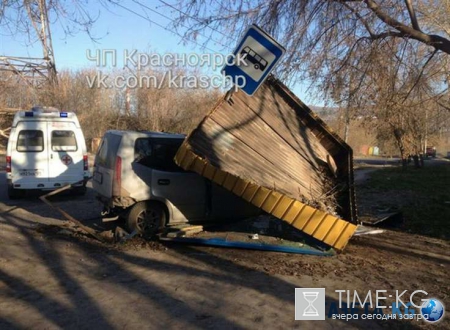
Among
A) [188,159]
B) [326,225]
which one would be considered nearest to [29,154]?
[188,159]

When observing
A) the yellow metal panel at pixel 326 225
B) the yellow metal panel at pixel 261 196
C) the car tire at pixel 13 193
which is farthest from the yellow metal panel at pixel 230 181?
the car tire at pixel 13 193

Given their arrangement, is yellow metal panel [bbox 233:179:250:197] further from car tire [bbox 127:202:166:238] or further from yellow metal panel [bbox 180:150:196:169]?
car tire [bbox 127:202:166:238]

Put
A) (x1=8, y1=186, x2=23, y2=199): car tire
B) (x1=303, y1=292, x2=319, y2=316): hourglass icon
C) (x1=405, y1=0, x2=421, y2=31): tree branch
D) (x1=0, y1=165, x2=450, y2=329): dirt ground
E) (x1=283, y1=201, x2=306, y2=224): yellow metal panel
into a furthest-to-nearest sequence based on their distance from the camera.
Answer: (x1=8, y1=186, x2=23, y2=199): car tire < (x1=405, y1=0, x2=421, y2=31): tree branch < (x1=283, y1=201, x2=306, y2=224): yellow metal panel < (x1=303, y1=292, x2=319, y2=316): hourglass icon < (x1=0, y1=165, x2=450, y2=329): dirt ground

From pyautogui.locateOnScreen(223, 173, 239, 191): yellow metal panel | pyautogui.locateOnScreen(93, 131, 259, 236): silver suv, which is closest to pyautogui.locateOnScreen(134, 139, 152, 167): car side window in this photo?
pyautogui.locateOnScreen(93, 131, 259, 236): silver suv

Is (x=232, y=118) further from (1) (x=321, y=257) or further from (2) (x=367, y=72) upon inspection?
(2) (x=367, y=72)

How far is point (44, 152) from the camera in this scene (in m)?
10.7

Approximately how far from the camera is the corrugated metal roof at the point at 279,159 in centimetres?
562

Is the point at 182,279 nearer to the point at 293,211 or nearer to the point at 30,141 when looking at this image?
the point at 293,211

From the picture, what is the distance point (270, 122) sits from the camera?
693 cm

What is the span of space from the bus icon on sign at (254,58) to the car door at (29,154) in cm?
763

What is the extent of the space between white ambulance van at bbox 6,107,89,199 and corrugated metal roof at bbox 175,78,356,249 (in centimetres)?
546

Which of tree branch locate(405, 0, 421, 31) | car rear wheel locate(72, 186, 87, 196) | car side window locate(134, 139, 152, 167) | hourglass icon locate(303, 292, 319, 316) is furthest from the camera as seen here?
car rear wheel locate(72, 186, 87, 196)

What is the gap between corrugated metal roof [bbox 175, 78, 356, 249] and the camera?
562 centimetres

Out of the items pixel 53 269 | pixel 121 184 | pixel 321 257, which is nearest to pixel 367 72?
pixel 321 257
